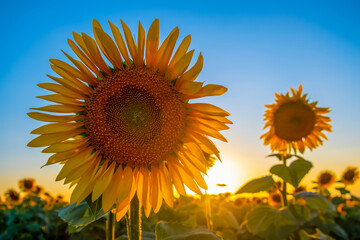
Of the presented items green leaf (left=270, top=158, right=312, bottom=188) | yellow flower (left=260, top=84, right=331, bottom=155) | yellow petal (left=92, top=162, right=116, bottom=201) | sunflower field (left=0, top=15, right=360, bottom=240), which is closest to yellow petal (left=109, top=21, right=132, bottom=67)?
sunflower field (left=0, top=15, right=360, bottom=240)

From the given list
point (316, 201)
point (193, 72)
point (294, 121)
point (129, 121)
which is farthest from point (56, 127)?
point (294, 121)

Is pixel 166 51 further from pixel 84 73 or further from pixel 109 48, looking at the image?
pixel 84 73

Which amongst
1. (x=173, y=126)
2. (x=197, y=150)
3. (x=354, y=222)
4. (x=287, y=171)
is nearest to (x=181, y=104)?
(x=173, y=126)

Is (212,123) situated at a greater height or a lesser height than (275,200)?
greater

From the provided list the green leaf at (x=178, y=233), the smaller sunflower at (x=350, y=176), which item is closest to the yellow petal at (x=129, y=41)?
the green leaf at (x=178, y=233)

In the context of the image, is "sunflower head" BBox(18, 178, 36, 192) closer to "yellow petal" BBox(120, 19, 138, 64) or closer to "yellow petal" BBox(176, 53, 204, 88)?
"yellow petal" BBox(120, 19, 138, 64)

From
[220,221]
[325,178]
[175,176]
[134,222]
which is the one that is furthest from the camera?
[325,178]

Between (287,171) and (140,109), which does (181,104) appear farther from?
(287,171)
